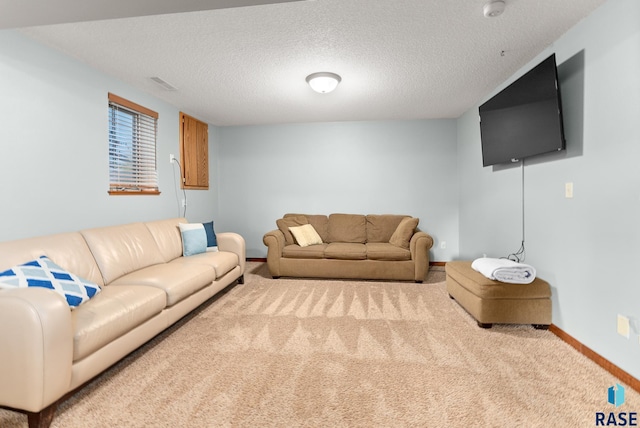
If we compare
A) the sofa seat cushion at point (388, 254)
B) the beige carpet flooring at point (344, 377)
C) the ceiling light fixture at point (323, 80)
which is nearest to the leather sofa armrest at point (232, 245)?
the beige carpet flooring at point (344, 377)

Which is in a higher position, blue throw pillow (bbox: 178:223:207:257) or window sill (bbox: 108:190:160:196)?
window sill (bbox: 108:190:160:196)

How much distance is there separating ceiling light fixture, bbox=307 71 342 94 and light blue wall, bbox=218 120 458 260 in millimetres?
2148

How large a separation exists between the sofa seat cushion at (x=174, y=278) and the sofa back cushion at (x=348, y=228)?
7.63ft

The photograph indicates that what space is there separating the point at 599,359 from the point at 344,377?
176cm

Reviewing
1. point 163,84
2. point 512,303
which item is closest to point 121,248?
point 163,84

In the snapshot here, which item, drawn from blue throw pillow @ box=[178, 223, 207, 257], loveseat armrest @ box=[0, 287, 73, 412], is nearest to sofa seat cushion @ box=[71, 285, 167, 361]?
loveseat armrest @ box=[0, 287, 73, 412]

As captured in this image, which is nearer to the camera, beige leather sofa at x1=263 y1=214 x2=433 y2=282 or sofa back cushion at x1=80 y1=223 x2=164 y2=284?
sofa back cushion at x1=80 y1=223 x2=164 y2=284

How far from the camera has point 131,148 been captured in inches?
146

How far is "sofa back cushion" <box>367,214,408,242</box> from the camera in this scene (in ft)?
16.4

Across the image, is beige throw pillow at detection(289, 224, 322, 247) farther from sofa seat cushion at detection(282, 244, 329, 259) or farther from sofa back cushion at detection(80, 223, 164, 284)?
sofa back cushion at detection(80, 223, 164, 284)

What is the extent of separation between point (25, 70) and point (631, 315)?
4.61m

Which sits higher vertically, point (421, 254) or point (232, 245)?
point (232, 245)

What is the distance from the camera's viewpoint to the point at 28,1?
1.69m

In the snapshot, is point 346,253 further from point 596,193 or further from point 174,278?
point 596,193
